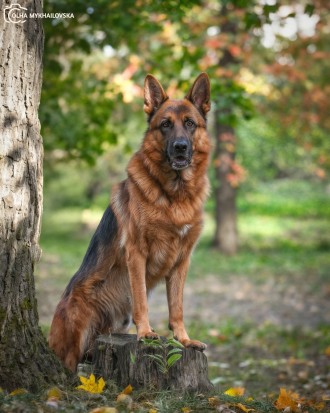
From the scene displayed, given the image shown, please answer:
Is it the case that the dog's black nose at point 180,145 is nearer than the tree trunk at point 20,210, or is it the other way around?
the tree trunk at point 20,210

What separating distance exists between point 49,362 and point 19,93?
1803 millimetres

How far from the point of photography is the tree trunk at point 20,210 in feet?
11.7

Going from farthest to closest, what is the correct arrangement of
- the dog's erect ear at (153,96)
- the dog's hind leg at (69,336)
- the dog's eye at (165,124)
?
the dog's erect ear at (153,96)
the dog's eye at (165,124)
the dog's hind leg at (69,336)

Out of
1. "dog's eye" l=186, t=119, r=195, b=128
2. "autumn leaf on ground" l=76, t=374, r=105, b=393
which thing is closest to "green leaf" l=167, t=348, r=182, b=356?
"autumn leaf on ground" l=76, t=374, r=105, b=393

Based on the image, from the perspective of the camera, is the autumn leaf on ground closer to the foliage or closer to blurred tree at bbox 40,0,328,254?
the foliage

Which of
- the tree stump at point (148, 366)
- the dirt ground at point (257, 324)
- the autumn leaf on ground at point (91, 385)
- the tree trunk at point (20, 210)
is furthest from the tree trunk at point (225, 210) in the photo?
the autumn leaf on ground at point (91, 385)

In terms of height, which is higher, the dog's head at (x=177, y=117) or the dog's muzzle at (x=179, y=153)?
the dog's head at (x=177, y=117)

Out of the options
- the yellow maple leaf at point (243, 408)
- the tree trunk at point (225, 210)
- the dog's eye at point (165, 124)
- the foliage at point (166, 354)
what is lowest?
the yellow maple leaf at point (243, 408)

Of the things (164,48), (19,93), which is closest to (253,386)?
(19,93)

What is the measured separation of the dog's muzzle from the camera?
179 inches

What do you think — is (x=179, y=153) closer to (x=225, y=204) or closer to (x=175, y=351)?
(x=175, y=351)

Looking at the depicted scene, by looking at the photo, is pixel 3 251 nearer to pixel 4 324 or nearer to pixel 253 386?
pixel 4 324

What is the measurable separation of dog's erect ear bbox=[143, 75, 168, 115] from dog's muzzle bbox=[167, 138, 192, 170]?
1.71 ft

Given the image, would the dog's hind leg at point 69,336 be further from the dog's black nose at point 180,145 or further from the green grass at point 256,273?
the dog's black nose at point 180,145
